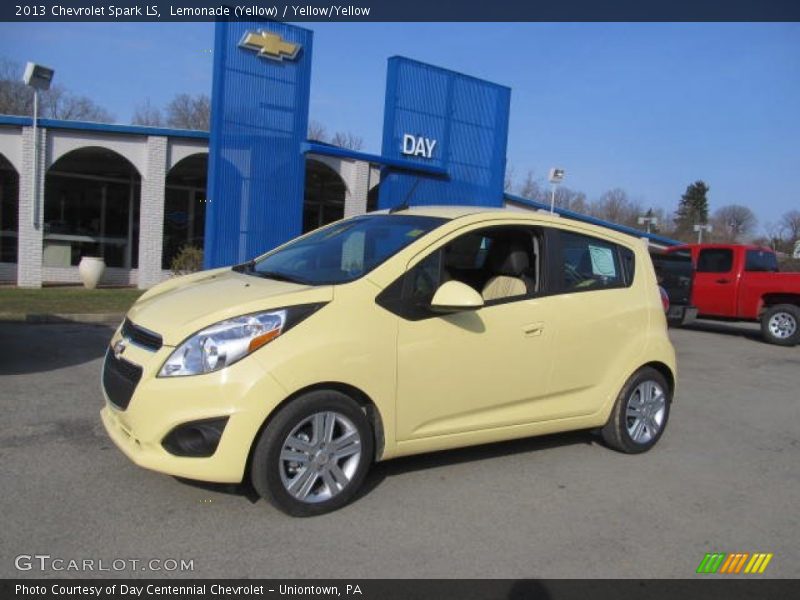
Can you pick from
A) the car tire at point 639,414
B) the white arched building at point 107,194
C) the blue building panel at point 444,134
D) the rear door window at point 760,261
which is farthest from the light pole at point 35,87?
the rear door window at point 760,261

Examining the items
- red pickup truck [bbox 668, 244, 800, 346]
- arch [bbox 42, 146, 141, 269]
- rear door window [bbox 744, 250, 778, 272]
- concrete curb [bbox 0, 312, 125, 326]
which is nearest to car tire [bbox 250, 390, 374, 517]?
concrete curb [bbox 0, 312, 125, 326]

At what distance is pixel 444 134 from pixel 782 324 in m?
8.26

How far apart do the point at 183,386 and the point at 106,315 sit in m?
7.83

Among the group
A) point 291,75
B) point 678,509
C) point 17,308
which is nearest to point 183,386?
point 678,509

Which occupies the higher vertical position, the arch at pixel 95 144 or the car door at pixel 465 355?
the arch at pixel 95 144

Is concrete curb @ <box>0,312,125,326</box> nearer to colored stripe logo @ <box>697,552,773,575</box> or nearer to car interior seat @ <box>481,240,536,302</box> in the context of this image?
car interior seat @ <box>481,240,536,302</box>

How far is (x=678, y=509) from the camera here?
14.2 feet

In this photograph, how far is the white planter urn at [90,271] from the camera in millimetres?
16094

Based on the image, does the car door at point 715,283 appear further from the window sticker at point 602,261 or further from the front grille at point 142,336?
the front grille at point 142,336

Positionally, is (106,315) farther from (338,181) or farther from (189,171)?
(338,181)

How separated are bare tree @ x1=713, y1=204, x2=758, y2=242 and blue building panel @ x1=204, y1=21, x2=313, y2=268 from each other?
71020 millimetres

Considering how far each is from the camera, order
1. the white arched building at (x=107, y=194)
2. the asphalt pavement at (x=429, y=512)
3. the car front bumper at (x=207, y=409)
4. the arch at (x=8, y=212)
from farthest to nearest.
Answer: the arch at (x=8, y=212) < the white arched building at (x=107, y=194) < the car front bumper at (x=207, y=409) < the asphalt pavement at (x=429, y=512)

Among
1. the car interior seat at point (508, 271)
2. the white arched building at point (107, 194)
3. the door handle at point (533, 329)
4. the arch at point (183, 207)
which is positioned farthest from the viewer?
the arch at point (183, 207)

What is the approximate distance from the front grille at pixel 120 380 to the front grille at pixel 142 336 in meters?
0.13
